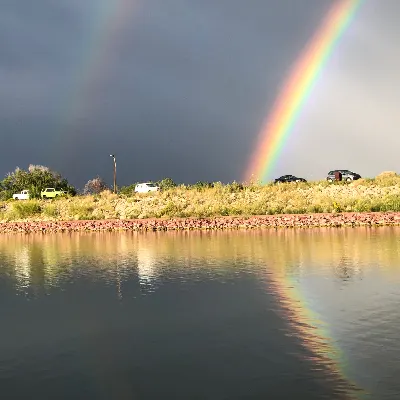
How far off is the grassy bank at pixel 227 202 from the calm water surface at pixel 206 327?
23.4 meters

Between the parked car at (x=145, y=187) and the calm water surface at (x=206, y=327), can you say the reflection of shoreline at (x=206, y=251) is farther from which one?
the parked car at (x=145, y=187)

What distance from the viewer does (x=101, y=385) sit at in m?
9.90

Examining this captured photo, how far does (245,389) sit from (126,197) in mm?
54737

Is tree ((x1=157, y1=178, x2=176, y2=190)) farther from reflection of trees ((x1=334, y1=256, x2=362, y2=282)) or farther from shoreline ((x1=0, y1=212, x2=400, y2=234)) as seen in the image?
reflection of trees ((x1=334, y1=256, x2=362, y2=282))

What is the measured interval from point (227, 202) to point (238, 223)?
10691 mm

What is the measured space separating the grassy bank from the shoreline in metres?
4.46

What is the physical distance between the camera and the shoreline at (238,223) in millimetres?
40844

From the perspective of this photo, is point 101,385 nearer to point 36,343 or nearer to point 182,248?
point 36,343

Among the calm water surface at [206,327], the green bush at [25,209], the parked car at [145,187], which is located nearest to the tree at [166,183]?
the parked car at [145,187]

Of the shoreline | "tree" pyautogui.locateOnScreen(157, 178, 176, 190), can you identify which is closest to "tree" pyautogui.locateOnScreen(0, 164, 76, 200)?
"tree" pyautogui.locateOnScreen(157, 178, 176, 190)

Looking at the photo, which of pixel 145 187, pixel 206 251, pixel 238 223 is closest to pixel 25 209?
pixel 145 187

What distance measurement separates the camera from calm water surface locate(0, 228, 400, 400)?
973 centimetres

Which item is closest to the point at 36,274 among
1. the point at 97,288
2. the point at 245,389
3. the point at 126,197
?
the point at 97,288

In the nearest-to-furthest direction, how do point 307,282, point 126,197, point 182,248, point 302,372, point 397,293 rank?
point 302,372, point 397,293, point 307,282, point 182,248, point 126,197
